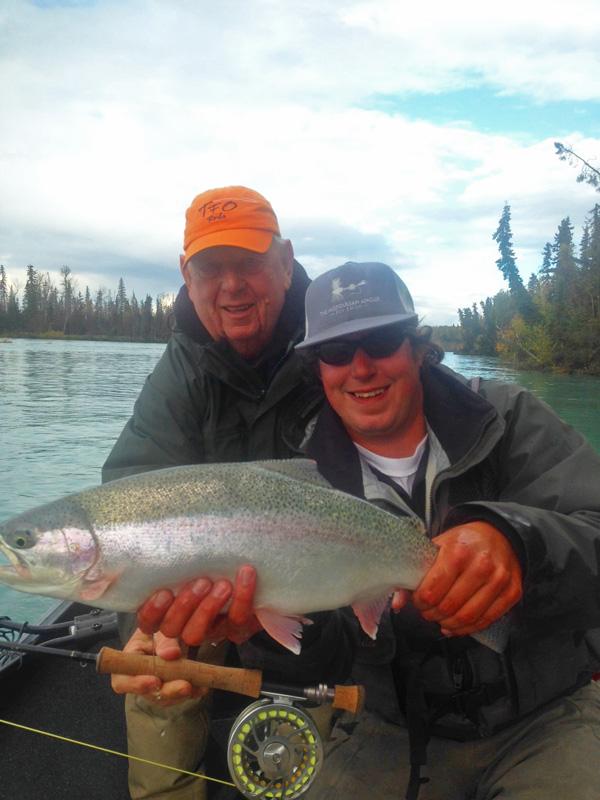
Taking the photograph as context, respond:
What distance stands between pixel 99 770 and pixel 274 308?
8.58 ft

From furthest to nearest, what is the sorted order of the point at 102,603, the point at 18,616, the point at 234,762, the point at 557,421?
the point at 18,616 → the point at 557,421 → the point at 234,762 → the point at 102,603

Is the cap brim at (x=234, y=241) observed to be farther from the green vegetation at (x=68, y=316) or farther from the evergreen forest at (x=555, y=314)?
the green vegetation at (x=68, y=316)

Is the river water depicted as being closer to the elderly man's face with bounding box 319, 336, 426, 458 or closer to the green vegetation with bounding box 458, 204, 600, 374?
the elderly man's face with bounding box 319, 336, 426, 458

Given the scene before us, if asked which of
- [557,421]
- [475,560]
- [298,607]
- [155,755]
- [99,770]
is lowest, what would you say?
[99,770]

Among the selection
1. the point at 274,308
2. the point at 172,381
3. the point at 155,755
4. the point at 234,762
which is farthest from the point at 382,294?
the point at 155,755

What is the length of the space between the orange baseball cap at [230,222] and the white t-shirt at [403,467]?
1.48 m

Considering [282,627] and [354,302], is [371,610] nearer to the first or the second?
[282,627]

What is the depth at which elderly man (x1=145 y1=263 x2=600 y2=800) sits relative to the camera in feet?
7.97

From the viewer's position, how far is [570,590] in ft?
8.14

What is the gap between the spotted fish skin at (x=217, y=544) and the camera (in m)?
2.44

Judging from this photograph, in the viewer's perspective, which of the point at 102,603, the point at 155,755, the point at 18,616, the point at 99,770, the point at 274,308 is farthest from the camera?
the point at 18,616

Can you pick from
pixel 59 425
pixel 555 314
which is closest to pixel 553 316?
pixel 555 314

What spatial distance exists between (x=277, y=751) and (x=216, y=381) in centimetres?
182

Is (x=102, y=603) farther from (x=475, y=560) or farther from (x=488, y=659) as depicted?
(x=488, y=659)
